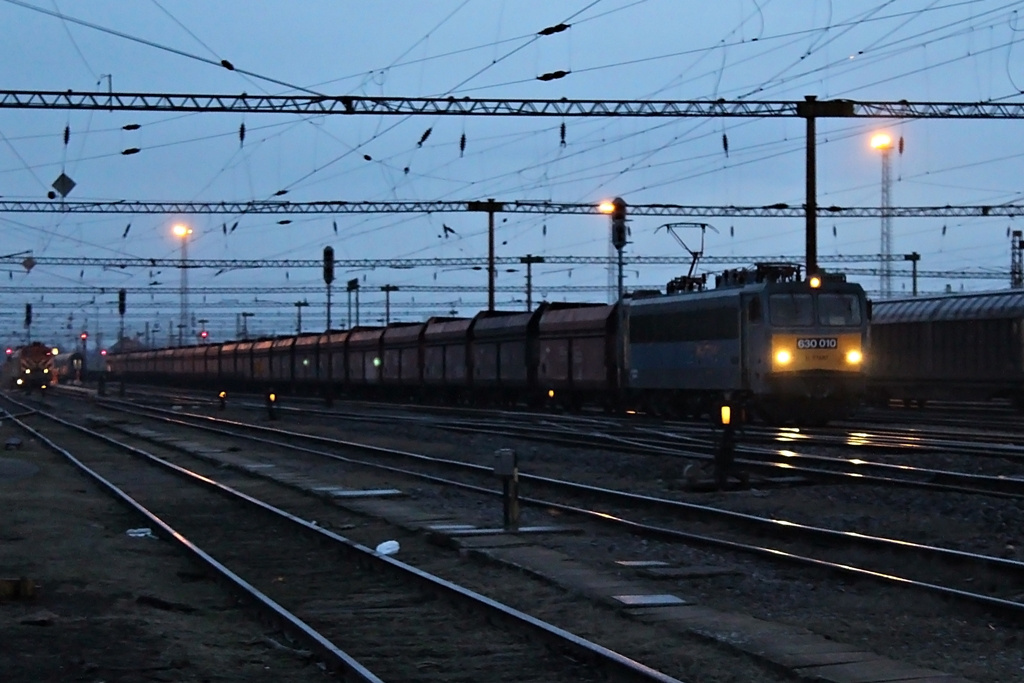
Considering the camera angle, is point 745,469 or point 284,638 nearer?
point 284,638

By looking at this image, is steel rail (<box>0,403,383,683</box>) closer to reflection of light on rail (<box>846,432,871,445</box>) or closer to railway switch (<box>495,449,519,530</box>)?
railway switch (<box>495,449,519,530</box>)

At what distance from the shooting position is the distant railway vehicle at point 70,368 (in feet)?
422

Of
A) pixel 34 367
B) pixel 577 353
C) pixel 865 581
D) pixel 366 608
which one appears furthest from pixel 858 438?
pixel 34 367

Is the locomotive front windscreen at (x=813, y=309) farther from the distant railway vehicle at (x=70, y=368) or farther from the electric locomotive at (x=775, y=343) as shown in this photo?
the distant railway vehicle at (x=70, y=368)

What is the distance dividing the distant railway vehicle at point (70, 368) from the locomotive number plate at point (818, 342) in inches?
4228

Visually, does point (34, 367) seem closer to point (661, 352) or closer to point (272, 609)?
point (661, 352)

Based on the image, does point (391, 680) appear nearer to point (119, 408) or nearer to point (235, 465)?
point (235, 465)

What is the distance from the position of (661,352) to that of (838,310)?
5384mm

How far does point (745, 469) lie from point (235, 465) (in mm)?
10319

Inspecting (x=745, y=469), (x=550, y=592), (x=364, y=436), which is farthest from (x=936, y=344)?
(x=550, y=592)

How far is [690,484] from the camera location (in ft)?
61.5

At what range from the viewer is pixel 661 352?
34.5m

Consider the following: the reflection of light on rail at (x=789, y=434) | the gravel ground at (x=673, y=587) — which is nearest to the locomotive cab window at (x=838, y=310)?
the reflection of light on rail at (x=789, y=434)

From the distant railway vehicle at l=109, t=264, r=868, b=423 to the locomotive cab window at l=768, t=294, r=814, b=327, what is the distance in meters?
0.02
